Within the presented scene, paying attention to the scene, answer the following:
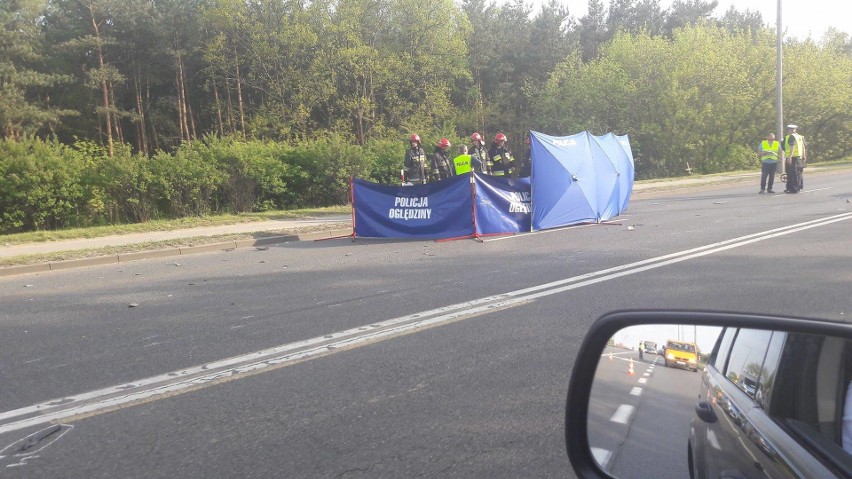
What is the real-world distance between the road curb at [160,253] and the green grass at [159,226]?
2956mm

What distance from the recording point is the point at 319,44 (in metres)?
48.2

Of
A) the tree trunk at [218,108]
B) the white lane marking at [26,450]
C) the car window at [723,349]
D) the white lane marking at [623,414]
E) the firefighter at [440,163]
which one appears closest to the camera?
the car window at [723,349]

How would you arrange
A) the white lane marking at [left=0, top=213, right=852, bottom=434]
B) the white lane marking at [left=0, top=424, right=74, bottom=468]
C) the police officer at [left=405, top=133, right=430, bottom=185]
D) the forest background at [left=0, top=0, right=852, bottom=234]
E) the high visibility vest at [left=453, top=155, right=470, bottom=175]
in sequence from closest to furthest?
1. the white lane marking at [left=0, top=424, right=74, bottom=468]
2. the white lane marking at [left=0, top=213, right=852, bottom=434]
3. the high visibility vest at [left=453, top=155, right=470, bottom=175]
4. the police officer at [left=405, top=133, right=430, bottom=185]
5. the forest background at [left=0, top=0, right=852, bottom=234]

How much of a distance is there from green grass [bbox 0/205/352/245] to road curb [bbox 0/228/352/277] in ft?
9.70

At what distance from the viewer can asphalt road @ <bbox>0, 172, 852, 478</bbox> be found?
4230 mm

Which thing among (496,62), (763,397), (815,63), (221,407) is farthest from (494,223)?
(496,62)

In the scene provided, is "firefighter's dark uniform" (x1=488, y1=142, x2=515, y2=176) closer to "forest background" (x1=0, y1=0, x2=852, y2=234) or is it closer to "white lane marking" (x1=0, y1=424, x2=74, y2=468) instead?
"white lane marking" (x1=0, y1=424, x2=74, y2=468)

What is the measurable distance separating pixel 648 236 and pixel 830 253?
131 inches

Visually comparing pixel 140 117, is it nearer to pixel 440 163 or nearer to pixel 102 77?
pixel 102 77

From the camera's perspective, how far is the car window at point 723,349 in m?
1.93

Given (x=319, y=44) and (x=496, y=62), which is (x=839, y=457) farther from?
(x=496, y=62)

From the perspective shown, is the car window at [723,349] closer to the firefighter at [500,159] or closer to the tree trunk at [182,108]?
the firefighter at [500,159]

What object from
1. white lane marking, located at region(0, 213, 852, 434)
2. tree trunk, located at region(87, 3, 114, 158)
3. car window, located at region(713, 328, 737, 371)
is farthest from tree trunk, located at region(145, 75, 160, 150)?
car window, located at region(713, 328, 737, 371)

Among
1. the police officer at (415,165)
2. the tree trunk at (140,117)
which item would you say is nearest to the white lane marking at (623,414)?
the police officer at (415,165)
